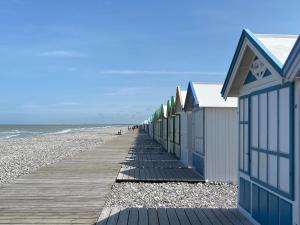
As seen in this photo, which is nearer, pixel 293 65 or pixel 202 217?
pixel 293 65

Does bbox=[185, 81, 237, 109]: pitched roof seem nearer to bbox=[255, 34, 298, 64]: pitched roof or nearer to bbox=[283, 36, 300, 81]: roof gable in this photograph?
bbox=[255, 34, 298, 64]: pitched roof

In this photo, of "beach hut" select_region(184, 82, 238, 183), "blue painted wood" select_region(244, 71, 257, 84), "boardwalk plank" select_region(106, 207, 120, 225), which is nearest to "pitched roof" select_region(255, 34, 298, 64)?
"blue painted wood" select_region(244, 71, 257, 84)

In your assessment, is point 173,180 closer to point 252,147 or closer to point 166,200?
point 166,200

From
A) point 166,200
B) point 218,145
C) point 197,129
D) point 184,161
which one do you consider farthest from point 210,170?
point 184,161

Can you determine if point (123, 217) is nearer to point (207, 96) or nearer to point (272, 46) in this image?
point (272, 46)

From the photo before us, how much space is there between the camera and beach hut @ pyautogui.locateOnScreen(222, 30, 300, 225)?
574 cm

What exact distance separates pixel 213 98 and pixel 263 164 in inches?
276

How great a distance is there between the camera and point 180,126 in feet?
64.5

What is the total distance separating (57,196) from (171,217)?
3.37 meters

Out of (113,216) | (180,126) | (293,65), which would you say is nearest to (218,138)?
(113,216)

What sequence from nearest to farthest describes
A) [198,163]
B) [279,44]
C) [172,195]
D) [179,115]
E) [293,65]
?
[293,65], [279,44], [172,195], [198,163], [179,115]

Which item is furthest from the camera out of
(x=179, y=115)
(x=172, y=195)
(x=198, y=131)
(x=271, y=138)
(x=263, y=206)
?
(x=179, y=115)

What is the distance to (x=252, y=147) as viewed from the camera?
7.56 meters

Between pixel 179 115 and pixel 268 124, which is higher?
pixel 179 115
